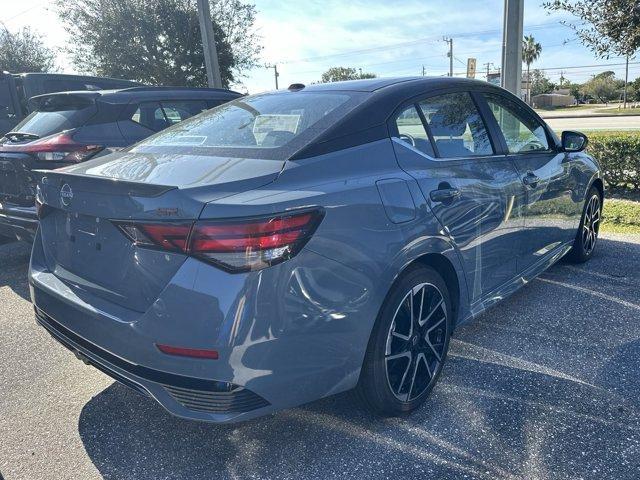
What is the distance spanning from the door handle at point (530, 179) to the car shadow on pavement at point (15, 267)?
4165 mm

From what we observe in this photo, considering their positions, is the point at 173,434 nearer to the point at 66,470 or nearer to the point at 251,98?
the point at 66,470

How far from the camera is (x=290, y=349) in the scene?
2053 millimetres

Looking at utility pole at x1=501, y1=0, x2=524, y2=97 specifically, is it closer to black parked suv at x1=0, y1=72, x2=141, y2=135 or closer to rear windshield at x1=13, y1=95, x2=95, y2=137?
rear windshield at x1=13, y1=95, x2=95, y2=137

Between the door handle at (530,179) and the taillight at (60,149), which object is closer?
the door handle at (530,179)

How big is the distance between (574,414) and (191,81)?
20970mm

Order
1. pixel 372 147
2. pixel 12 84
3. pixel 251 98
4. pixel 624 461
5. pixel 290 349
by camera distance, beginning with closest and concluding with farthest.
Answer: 1. pixel 290 349
2. pixel 624 461
3. pixel 372 147
4. pixel 251 98
5. pixel 12 84

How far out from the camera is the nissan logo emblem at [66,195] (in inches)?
94.7

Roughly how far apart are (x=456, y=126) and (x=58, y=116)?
3902 millimetres

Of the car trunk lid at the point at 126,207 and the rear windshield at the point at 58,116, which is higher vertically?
the rear windshield at the point at 58,116

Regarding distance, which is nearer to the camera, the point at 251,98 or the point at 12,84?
the point at 251,98

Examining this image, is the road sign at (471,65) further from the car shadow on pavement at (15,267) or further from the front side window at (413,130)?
the front side window at (413,130)

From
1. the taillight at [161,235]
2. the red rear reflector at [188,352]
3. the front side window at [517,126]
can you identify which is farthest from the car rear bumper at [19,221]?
the front side window at [517,126]

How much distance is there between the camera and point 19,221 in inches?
180

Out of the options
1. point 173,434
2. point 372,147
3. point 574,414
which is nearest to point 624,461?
point 574,414
